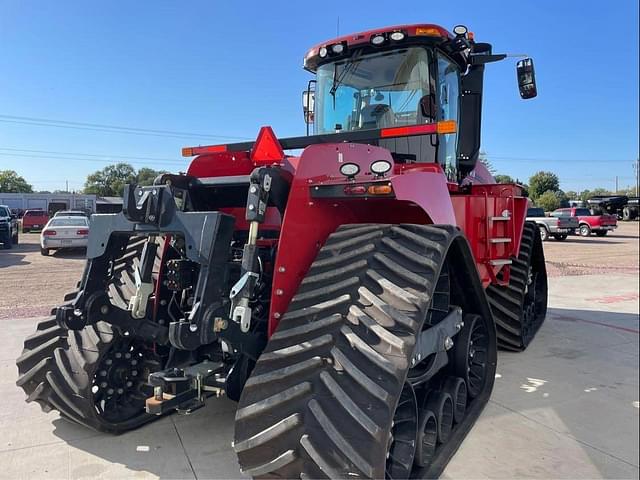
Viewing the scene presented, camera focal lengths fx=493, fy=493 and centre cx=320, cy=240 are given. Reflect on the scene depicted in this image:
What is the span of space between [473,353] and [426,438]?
1251mm

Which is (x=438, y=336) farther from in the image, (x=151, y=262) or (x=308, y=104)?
(x=308, y=104)

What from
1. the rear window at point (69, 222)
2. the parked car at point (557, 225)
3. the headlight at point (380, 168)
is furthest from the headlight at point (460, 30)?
the parked car at point (557, 225)

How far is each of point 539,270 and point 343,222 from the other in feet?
16.5

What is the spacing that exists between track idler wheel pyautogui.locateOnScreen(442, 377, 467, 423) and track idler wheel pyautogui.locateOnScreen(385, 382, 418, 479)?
648mm

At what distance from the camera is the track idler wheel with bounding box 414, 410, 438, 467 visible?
2.82 m

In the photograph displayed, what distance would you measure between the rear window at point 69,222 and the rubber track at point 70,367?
12568 millimetres

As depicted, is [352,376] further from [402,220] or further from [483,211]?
[483,211]

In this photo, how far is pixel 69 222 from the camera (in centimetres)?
1505

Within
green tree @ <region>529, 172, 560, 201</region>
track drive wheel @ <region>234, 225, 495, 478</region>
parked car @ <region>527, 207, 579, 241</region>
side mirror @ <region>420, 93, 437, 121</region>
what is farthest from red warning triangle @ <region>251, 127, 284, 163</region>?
green tree @ <region>529, 172, 560, 201</region>

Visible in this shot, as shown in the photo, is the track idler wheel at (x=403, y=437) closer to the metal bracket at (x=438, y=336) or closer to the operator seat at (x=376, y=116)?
the metal bracket at (x=438, y=336)

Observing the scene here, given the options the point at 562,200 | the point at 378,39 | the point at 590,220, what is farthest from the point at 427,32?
the point at 562,200

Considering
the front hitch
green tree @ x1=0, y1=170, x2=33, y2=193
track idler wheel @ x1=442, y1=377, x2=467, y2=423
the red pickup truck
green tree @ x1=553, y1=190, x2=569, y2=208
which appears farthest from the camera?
green tree @ x1=553, y1=190, x2=569, y2=208

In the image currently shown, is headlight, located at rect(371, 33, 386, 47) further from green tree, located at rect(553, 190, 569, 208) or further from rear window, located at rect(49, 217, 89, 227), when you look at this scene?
green tree, located at rect(553, 190, 569, 208)

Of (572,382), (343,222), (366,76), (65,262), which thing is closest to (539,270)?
(572,382)
